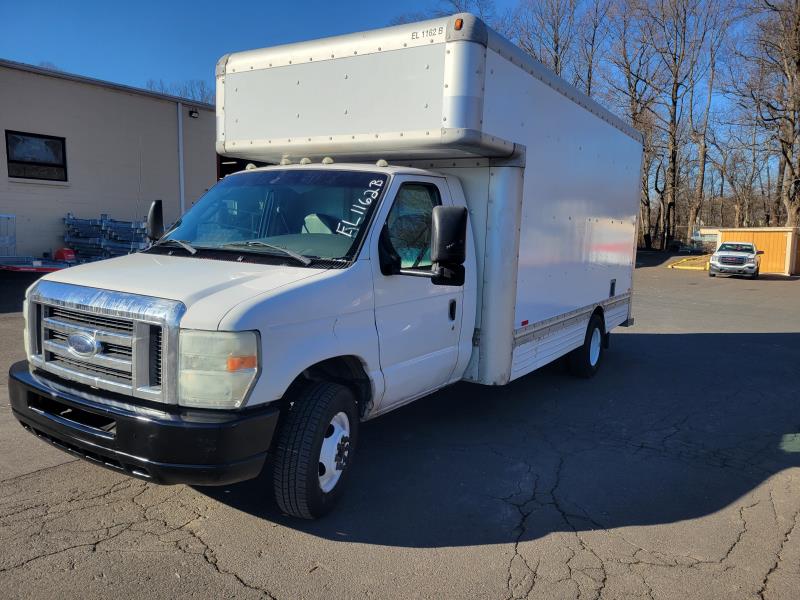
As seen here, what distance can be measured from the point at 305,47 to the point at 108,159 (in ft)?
45.3

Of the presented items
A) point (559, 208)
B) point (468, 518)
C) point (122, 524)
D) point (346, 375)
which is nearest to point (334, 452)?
point (346, 375)

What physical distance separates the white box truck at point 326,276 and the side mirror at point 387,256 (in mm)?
13

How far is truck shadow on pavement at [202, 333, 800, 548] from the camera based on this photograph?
390 cm

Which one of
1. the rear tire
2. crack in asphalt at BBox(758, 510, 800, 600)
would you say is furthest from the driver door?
the rear tire

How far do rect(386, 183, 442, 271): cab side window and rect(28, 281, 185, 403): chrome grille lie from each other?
166 centimetres

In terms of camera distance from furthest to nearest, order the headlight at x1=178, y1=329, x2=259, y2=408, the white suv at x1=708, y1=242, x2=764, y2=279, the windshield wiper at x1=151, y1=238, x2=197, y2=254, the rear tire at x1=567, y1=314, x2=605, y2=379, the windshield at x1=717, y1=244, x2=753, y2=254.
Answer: the windshield at x1=717, y1=244, x2=753, y2=254 < the white suv at x1=708, y1=242, x2=764, y2=279 < the rear tire at x1=567, y1=314, x2=605, y2=379 < the windshield wiper at x1=151, y1=238, x2=197, y2=254 < the headlight at x1=178, y1=329, x2=259, y2=408

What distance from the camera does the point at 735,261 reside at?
2694 cm

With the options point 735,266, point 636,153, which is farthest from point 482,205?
point 735,266

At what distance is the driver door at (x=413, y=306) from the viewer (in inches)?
161

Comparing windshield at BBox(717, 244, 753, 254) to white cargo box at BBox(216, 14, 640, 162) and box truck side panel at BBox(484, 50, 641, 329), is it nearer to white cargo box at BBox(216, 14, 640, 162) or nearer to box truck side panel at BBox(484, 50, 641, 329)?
box truck side panel at BBox(484, 50, 641, 329)

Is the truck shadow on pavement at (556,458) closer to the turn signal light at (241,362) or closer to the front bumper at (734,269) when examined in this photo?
the turn signal light at (241,362)

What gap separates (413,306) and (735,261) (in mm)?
26841

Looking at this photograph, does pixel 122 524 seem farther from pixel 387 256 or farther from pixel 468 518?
pixel 387 256

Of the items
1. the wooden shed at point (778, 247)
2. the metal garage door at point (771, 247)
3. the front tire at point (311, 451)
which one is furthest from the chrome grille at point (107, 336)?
the metal garage door at point (771, 247)
